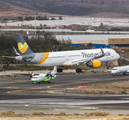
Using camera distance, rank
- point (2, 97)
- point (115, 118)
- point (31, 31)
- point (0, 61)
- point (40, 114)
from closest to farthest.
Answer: point (115, 118) < point (40, 114) < point (2, 97) < point (0, 61) < point (31, 31)

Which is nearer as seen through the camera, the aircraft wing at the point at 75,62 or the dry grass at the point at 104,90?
the dry grass at the point at 104,90

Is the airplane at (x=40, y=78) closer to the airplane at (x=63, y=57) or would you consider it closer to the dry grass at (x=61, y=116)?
the airplane at (x=63, y=57)

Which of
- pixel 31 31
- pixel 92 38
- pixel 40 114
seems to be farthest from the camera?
pixel 31 31

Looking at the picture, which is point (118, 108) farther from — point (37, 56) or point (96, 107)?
point (37, 56)

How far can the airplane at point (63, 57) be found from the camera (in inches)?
2495

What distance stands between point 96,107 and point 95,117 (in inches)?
179

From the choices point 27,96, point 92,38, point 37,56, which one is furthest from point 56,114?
point 92,38

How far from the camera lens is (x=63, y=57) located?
68.4 m

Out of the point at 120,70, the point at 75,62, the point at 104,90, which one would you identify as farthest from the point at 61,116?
the point at 75,62

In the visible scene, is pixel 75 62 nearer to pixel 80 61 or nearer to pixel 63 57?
pixel 80 61

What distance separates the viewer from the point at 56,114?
2652 cm

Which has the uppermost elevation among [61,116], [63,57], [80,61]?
[63,57]

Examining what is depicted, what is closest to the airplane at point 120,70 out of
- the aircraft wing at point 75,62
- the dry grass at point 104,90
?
the aircraft wing at point 75,62

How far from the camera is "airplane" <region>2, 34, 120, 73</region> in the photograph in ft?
208
